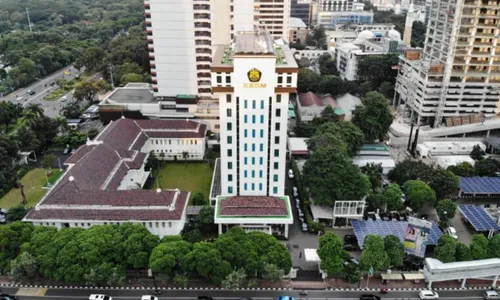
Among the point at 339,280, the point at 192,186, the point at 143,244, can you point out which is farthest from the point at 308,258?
the point at 192,186

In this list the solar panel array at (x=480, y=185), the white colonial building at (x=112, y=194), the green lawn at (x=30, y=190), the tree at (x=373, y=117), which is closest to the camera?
the white colonial building at (x=112, y=194)

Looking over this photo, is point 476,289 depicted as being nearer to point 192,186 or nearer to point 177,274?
point 177,274

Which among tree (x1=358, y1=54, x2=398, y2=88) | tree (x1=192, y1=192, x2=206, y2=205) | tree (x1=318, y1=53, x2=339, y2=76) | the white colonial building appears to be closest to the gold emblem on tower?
the white colonial building

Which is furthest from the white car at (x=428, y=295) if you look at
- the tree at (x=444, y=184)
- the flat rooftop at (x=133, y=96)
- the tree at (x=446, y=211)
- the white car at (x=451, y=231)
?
the flat rooftop at (x=133, y=96)

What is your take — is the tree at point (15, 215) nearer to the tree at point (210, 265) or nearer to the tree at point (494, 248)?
the tree at point (210, 265)

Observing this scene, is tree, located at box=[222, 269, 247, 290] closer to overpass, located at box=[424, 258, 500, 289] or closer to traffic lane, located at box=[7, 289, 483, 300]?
traffic lane, located at box=[7, 289, 483, 300]

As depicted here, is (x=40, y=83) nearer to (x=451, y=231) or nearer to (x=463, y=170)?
(x=463, y=170)
